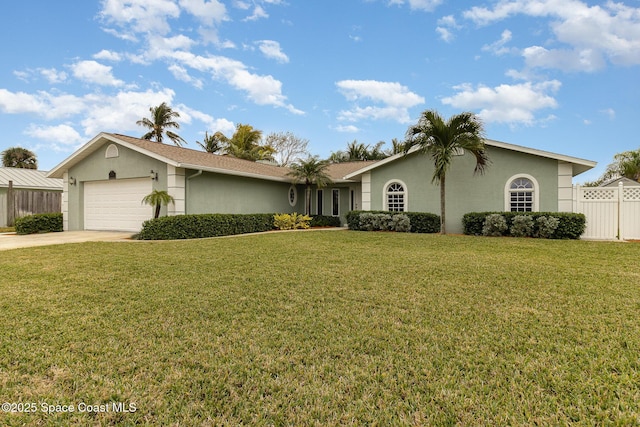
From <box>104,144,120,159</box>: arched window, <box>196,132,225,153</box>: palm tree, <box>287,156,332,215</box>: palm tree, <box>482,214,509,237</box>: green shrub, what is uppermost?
<box>196,132,225,153</box>: palm tree

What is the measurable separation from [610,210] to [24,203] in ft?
92.2

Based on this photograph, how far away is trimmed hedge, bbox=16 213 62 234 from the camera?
43.8 feet

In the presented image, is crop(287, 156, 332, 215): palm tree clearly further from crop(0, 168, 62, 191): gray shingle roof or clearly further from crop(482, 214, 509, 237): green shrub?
crop(0, 168, 62, 191): gray shingle roof

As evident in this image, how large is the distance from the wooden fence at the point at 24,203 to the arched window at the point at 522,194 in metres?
24.7

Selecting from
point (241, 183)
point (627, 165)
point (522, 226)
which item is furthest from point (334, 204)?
point (627, 165)

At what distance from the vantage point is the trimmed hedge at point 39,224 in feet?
43.8

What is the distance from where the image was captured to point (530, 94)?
17781 millimetres

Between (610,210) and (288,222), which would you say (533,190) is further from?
(288,222)

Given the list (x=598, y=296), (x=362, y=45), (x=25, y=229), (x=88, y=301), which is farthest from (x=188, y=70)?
(x=598, y=296)

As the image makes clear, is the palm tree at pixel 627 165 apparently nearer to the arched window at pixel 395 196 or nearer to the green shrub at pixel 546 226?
the green shrub at pixel 546 226

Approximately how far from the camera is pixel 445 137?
12.1 metres

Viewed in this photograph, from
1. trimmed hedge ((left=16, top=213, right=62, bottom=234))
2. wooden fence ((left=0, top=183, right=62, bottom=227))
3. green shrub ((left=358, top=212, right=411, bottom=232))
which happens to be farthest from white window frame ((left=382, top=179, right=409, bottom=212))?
wooden fence ((left=0, top=183, right=62, bottom=227))

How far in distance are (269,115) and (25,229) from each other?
1707 cm

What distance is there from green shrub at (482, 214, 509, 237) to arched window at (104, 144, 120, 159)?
15239 millimetres
